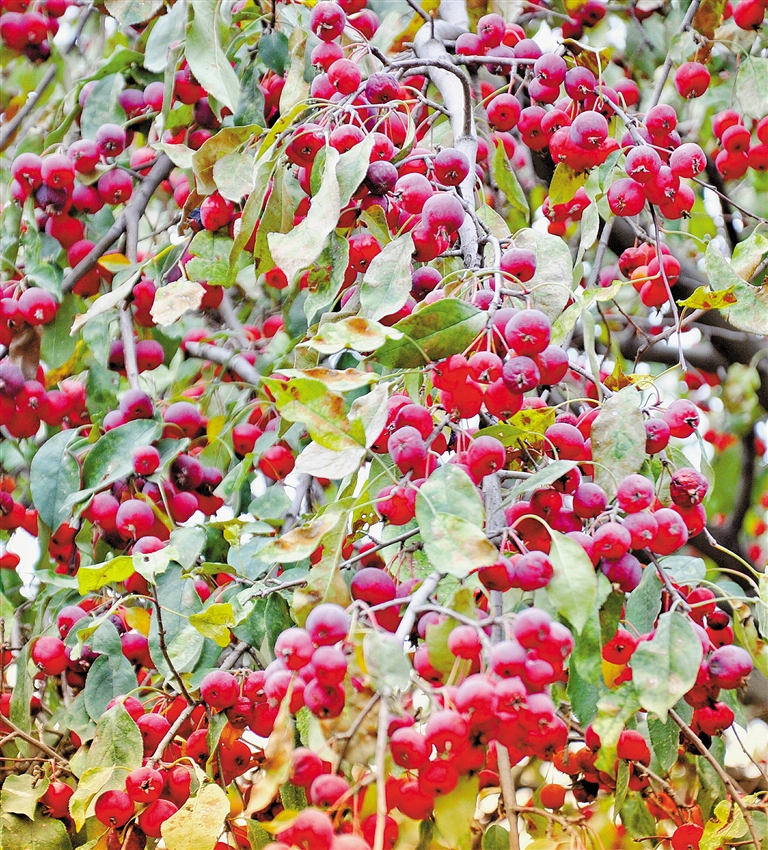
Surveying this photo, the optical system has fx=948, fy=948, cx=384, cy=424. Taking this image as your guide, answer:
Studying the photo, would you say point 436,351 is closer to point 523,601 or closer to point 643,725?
point 523,601

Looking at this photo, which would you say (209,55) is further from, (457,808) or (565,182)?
(457,808)

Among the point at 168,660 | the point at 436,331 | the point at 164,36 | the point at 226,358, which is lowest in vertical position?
the point at 226,358

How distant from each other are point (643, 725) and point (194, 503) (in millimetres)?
981

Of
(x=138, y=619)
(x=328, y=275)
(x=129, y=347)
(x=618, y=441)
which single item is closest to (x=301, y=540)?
(x=618, y=441)

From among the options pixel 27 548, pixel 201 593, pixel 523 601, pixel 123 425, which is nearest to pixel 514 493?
pixel 523 601

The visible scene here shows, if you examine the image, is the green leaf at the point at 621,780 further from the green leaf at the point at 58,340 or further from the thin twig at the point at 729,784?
the green leaf at the point at 58,340

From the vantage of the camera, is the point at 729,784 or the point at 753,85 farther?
the point at 753,85

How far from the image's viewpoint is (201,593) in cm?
179

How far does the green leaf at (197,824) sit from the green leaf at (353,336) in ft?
2.01

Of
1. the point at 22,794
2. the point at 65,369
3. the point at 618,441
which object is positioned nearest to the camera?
the point at 618,441

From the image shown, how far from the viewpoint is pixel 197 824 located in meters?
1.22

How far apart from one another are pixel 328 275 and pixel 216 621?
569mm

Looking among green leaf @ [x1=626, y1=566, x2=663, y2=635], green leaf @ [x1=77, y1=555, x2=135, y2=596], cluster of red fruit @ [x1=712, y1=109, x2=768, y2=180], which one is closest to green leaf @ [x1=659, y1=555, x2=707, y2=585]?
green leaf @ [x1=626, y1=566, x2=663, y2=635]

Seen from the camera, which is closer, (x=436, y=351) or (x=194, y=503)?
(x=436, y=351)
